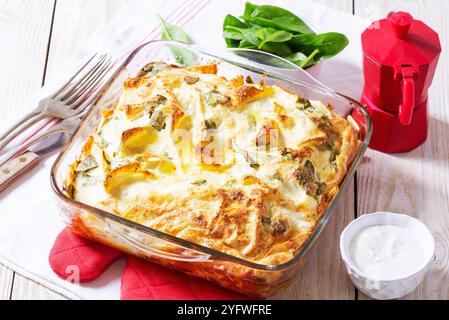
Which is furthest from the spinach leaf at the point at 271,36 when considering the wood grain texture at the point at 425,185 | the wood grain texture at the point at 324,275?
the wood grain texture at the point at 324,275

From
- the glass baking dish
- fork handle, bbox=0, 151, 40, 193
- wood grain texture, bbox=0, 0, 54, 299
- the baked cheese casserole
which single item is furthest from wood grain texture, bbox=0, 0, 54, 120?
the baked cheese casserole

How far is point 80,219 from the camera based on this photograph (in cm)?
218

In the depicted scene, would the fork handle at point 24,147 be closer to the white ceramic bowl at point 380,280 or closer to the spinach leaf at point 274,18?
the spinach leaf at point 274,18

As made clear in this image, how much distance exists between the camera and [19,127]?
2.62 meters

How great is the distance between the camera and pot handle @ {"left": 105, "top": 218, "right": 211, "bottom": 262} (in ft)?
6.68

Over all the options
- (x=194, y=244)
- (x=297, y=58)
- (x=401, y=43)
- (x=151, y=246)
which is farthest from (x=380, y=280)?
(x=297, y=58)

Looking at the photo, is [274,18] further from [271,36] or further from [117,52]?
[117,52]

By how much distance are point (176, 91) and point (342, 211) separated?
23.9 inches

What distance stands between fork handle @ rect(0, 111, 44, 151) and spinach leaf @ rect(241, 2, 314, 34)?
0.78 meters

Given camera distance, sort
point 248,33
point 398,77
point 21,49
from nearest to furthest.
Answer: point 398,77 → point 248,33 → point 21,49

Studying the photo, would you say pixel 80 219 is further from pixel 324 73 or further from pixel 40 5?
pixel 40 5

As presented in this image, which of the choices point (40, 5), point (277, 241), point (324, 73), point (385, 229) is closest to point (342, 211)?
point (385, 229)

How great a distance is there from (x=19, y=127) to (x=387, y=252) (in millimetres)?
1237

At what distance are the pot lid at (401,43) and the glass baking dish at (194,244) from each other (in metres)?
0.17
